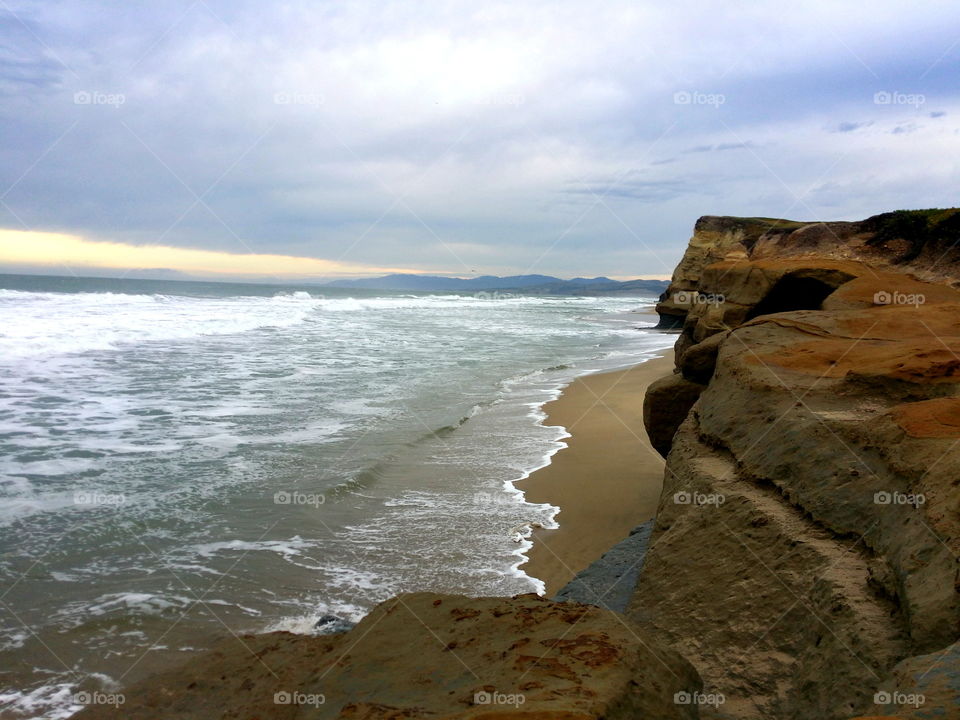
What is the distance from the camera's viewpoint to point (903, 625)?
2500mm

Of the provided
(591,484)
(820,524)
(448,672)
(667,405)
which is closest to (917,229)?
(667,405)

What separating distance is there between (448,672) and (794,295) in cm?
595

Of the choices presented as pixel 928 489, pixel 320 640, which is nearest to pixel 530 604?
pixel 320 640

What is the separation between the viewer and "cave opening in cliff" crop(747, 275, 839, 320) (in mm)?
6746

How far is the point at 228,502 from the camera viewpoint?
6.51 m

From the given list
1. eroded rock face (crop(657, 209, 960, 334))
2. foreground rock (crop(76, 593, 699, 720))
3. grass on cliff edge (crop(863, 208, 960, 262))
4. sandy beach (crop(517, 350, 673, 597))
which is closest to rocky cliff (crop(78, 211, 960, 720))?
foreground rock (crop(76, 593, 699, 720))

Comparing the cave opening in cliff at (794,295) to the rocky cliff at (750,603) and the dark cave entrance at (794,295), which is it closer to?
the dark cave entrance at (794,295)

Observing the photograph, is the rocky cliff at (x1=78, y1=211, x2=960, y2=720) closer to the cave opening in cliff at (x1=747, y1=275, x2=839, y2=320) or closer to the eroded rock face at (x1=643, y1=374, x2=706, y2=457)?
the eroded rock face at (x1=643, y1=374, x2=706, y2=457)

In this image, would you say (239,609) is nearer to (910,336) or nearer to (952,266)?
(910,336)

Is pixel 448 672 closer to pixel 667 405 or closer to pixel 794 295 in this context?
pixel 667 405

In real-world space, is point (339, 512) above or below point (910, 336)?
below

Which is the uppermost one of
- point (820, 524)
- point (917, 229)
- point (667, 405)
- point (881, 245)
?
point (917, 229)

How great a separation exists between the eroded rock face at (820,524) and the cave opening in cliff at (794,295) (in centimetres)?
161

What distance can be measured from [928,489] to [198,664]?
11.8 feet
